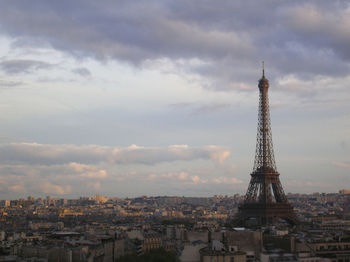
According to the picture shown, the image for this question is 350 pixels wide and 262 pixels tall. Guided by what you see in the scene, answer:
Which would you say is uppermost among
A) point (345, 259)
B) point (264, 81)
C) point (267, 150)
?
point (264, 81)

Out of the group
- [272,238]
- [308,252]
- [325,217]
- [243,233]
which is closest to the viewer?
[308,252]

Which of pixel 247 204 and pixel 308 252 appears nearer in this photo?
pixel 308 252

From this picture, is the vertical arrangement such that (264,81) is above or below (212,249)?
above

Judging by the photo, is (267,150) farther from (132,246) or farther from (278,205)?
(132,246)

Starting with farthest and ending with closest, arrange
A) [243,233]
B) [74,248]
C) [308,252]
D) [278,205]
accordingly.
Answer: [278,205] < [243,233] < [308,252] < [74,248]

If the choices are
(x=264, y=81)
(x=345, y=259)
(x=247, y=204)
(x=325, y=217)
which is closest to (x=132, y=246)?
(x=345, y=259)

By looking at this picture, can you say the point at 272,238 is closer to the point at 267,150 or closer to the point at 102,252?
the point at 102,252

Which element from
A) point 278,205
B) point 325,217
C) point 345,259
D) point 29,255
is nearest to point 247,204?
point 278,205
